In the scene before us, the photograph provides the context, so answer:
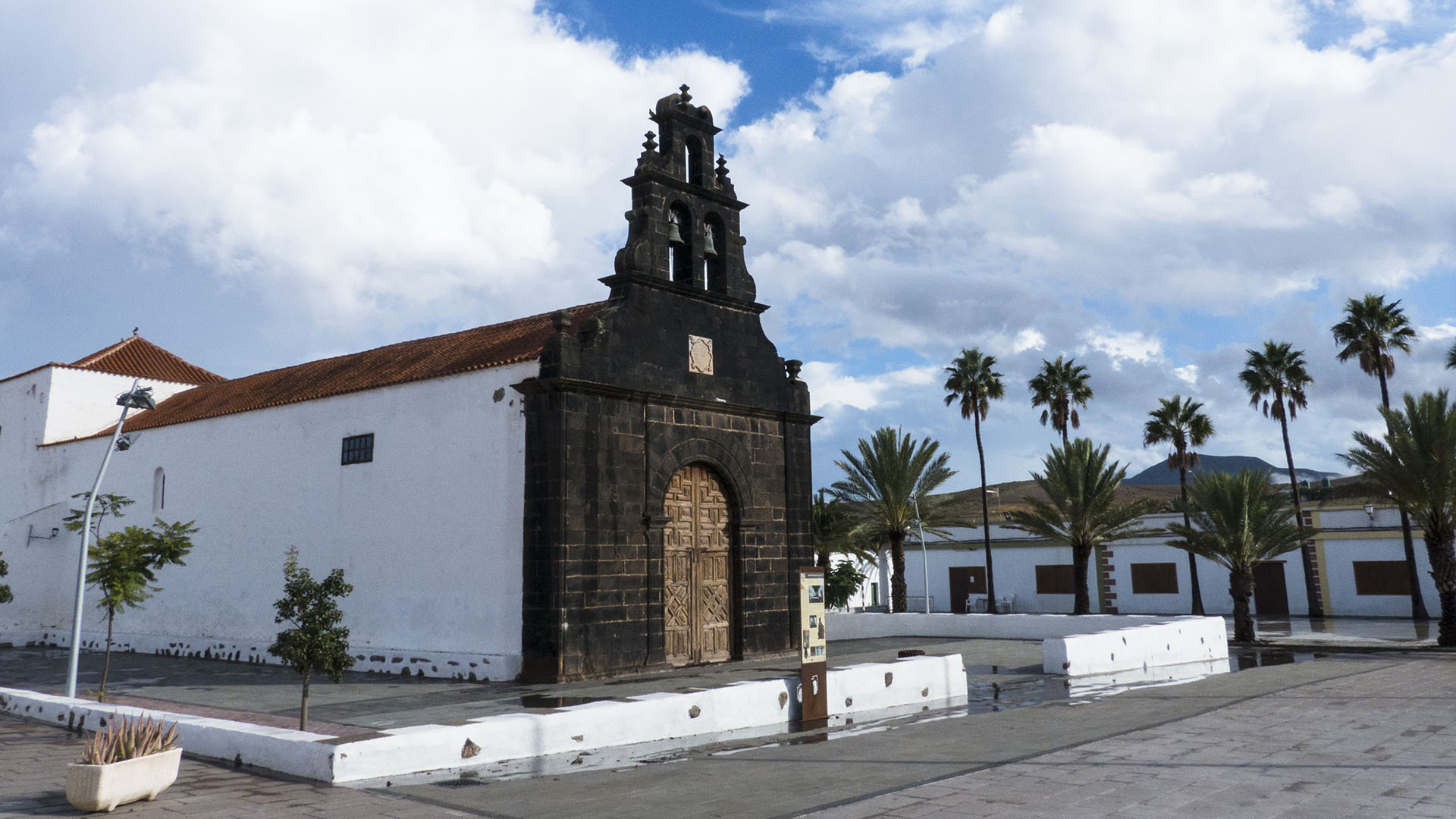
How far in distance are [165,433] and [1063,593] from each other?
Answer: 3547cm

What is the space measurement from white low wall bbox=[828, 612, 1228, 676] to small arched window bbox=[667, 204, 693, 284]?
10.3 m

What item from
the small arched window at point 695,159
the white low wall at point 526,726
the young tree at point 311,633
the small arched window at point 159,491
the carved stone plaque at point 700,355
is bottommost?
the white low wall at point 526,726

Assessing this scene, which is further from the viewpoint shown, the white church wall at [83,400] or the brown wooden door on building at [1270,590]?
the brown wooden door on building at [1270,590]

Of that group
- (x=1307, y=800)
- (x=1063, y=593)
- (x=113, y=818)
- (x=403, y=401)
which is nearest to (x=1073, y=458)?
(x=1063, y=593)

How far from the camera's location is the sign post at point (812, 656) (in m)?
13.0

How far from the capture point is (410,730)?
9.77 metres

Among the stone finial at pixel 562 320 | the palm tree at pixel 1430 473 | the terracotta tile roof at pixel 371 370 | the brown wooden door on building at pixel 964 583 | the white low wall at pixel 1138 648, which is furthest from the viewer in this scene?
the brown wooden door on building at pixel 964 583

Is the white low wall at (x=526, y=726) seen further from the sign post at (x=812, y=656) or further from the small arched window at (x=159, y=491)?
the small arched window at (x=159, y=491)

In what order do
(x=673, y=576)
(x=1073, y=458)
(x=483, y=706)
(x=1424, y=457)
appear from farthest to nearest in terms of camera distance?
(x=1073, y=458) < (x=1424, y=457) < (x=673, y=576) < (x=483, y=706)

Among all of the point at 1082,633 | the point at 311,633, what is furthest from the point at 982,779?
→ the point at 1082,633

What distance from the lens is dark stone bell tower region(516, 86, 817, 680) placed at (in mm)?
16875

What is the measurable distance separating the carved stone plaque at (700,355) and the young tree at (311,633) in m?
9.43

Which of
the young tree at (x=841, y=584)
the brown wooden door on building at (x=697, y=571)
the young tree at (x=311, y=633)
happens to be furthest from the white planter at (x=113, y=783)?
the young tree at (x=841, y=584)

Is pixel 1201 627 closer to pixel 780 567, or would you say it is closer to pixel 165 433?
pixel 780 567
